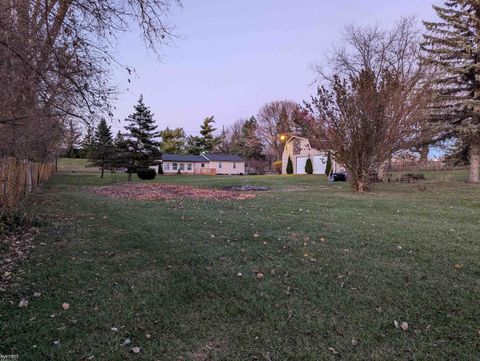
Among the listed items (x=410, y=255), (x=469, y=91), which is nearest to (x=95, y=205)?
(x=410, y=255)

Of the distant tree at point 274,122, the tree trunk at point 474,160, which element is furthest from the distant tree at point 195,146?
the tree trunk at point 474,160

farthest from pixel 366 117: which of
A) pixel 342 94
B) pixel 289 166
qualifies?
pixel 289 166

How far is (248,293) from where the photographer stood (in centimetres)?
344

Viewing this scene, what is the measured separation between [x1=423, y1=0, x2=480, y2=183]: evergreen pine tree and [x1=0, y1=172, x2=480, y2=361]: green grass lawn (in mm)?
13572

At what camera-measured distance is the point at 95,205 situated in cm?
948

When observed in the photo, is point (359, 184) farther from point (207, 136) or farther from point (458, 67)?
point (207, 136)

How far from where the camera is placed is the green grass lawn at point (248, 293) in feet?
8.25

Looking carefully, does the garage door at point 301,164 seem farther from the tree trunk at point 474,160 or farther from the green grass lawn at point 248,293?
the green grass lawn at point 248,293

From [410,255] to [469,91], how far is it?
1716cm

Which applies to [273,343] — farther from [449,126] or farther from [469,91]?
[469,91]

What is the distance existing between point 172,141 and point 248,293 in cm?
5166

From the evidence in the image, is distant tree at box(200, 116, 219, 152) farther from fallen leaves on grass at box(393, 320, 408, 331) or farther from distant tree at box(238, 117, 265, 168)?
fallen leaves on grass at box(393, 320, 408, 331)

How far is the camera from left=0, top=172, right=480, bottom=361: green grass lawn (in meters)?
2.52

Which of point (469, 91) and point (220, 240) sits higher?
point (469, 91)
